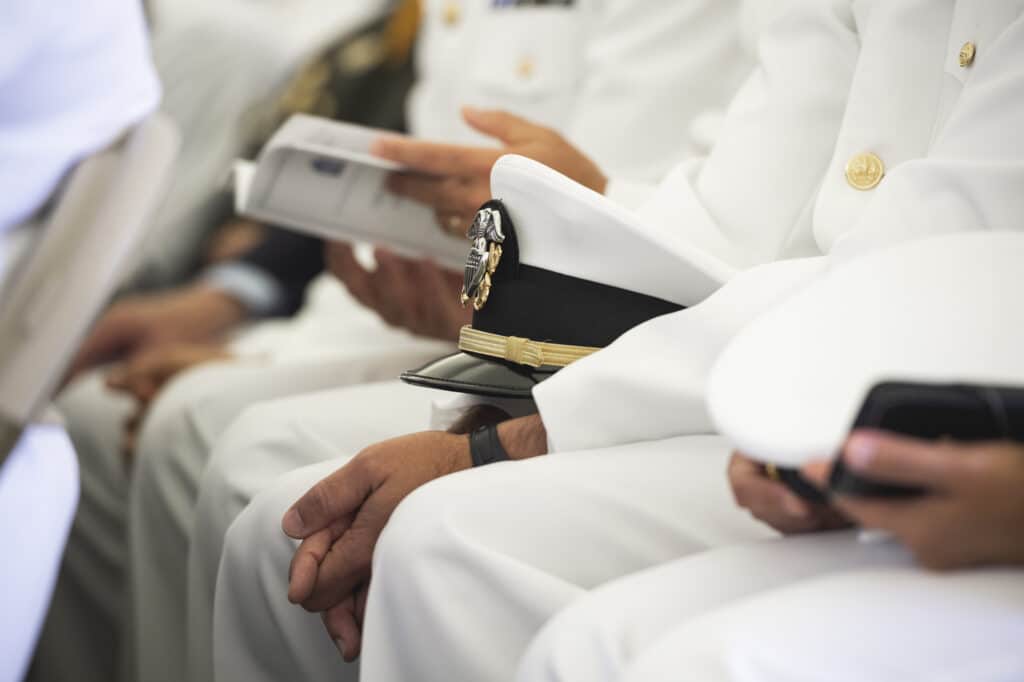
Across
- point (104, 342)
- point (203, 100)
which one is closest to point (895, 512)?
point (104, 342)

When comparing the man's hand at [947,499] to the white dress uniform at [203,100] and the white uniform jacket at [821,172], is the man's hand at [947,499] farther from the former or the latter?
the white dress uniform at [203,100]

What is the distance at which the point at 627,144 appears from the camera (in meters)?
1.58

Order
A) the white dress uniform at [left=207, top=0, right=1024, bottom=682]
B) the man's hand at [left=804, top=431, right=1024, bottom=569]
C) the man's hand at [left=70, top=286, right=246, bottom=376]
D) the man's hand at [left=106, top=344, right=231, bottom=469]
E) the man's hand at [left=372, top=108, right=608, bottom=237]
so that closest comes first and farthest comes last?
1. the man's hand at [left=804, top=431, right=1024, bottom=569]
2. the white dress uniform at [left=207, top=0, right=1024, bottom=682]
3. the man's hand at [left=372, top=108, right=608, bottom=237]
4. the man's hand at [left=106, top=344, right=231, bottom=469]
5. the man's hand at [left=70, top=286, right=246, bottom=376]

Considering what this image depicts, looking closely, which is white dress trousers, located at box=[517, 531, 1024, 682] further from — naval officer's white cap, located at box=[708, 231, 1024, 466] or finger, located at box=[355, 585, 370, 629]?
finger, located at box=[355, 585, 370, 629]

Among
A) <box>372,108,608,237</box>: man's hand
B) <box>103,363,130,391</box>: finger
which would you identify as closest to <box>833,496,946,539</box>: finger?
<box>372,108,608,237</box>: man's hand

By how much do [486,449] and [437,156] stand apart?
377 mm

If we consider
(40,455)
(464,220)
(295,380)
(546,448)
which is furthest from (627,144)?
(40,455)

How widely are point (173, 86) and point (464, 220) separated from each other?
5.93 feet

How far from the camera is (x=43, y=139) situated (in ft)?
3.48

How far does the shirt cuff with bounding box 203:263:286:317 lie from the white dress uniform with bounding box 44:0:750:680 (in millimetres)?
230

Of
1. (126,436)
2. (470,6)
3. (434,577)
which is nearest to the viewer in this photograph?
(434,577)

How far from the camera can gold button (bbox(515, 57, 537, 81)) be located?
1759 mm

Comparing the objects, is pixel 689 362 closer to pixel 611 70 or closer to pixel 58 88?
pixel 58 88

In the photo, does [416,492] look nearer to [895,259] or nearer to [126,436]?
[895,259]
